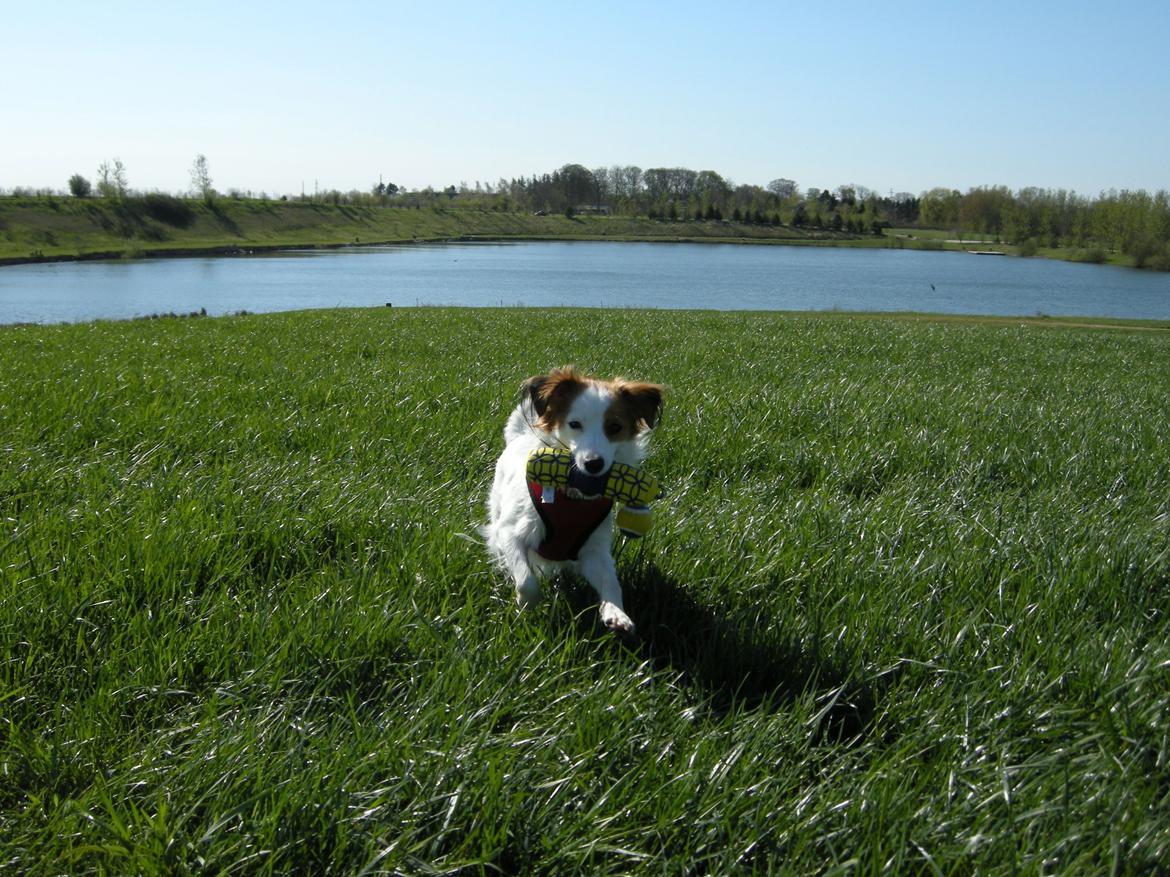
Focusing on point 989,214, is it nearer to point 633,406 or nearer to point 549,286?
point 549,286

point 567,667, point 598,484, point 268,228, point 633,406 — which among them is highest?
point 268,228

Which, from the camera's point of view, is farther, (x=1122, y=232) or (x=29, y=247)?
(x=1122, y=232)

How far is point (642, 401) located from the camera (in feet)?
13.0

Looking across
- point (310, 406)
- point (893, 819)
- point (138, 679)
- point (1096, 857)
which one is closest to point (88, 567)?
point (138, 679)

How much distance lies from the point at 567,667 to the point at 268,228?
125927 millimetres

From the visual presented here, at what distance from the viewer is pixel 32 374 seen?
8.34 metres

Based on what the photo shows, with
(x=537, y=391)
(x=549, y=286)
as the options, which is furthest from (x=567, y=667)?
(x=549, y=286)

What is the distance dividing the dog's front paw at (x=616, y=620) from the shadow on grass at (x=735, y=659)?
0.05 meters

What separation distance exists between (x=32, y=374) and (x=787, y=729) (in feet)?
27.7

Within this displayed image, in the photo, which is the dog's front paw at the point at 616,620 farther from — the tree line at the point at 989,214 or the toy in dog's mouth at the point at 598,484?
the tree line at the point at 989,214

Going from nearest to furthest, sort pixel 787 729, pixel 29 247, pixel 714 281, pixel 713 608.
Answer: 1. pixel 787 729
2. pixel 713 608
3. pixel 714 281
4. pixel 29 247

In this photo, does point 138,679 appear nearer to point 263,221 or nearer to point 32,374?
point 32,374

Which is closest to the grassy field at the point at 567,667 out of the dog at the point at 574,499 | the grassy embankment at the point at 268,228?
the dog at the point at 574,499

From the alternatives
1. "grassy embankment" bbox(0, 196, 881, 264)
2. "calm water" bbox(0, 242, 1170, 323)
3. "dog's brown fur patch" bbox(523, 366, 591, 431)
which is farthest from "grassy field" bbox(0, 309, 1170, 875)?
"grassy embankment" bbox(0, 196, 881, 264)
